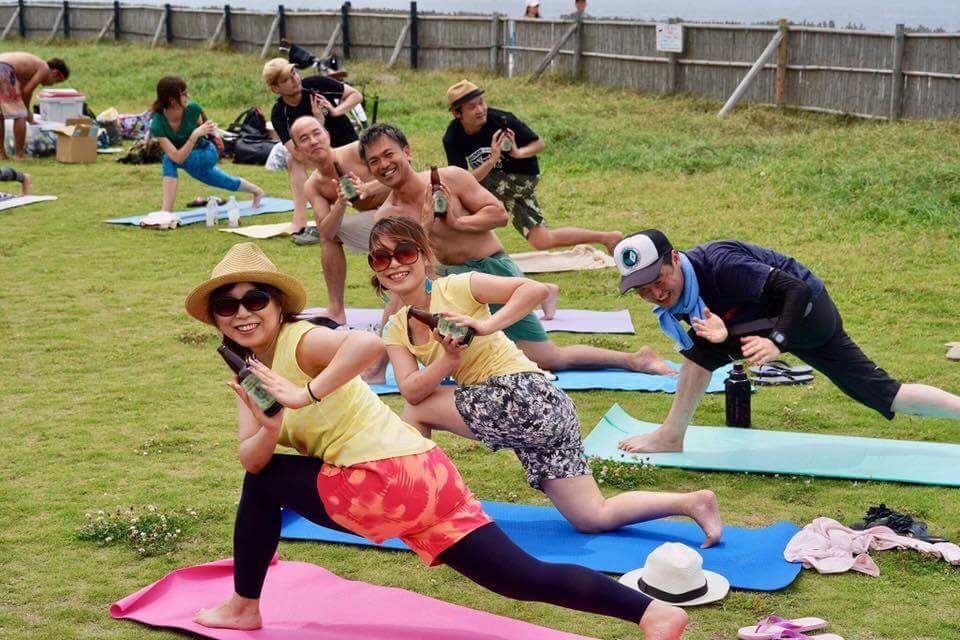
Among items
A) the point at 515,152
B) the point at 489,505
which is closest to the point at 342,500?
the point at 489,505

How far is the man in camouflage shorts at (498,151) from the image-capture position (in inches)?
377

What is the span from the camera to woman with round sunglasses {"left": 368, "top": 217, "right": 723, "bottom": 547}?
5.24m

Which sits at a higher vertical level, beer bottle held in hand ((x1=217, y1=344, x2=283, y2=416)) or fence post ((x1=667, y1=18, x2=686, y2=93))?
fence post ((x1=667, y1=18, x2=686, y2=93))

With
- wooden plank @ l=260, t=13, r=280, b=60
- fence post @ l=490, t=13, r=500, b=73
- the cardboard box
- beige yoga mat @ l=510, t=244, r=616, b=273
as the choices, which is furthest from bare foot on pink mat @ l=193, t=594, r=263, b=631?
wooden plank @ l=260, t=13, r=280, b=60

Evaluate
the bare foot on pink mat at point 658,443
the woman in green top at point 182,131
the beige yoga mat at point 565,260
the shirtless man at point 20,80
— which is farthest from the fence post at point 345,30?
the bare foot on pink mat at point 658,443

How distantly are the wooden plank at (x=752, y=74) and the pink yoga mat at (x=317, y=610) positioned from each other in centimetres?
1682

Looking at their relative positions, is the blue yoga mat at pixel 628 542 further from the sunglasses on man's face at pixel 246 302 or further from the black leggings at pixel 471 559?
the sunglasses on man's face at pixel 246 302

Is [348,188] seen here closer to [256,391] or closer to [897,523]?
[897,523]

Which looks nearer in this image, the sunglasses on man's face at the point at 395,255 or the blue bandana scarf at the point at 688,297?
the sunglasses on man's face at the point at 395,255

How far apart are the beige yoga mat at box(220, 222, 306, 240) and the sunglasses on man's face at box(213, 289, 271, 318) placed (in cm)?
935

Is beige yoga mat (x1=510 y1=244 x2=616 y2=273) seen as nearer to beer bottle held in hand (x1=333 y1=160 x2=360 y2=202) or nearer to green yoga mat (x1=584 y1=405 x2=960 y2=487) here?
beer bottle held in hand (x1=333 y1=160 x2=360 y2=202)

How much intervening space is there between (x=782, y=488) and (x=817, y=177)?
933cm

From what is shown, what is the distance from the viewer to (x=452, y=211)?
25.0ft

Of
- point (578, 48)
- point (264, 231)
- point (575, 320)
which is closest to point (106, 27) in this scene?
point (578, 48)
